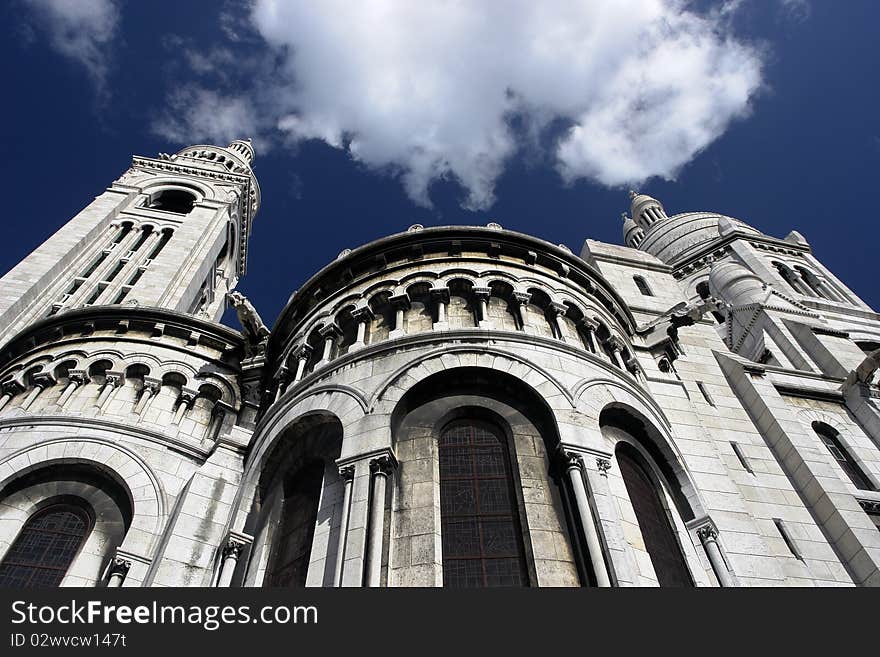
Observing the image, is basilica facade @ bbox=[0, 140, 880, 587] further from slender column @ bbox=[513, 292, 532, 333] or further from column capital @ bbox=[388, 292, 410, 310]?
column capital @ bbox=[388, 292, 410, 310]

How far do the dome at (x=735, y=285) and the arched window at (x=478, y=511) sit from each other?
2231cm

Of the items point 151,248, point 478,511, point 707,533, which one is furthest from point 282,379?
point 151,248

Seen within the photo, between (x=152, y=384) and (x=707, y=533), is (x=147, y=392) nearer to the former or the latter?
(x=152, y=384)

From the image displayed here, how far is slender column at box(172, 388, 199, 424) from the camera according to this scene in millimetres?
18219

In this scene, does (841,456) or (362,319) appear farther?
(841,456)

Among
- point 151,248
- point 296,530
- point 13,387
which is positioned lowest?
point 296,530

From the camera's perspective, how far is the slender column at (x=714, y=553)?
11875 millimetres

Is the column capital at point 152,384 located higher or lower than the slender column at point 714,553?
higher

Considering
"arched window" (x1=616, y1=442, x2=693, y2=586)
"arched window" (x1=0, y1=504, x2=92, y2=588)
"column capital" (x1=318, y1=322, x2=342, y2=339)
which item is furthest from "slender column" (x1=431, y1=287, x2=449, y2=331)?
"arched window" (x1=0, y1=504, x2=92, y2=588)

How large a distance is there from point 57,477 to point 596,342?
44.9ft

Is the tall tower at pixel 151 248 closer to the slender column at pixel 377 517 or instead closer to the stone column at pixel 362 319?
the stone column at pixel 362 319

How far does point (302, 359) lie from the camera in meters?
16.5

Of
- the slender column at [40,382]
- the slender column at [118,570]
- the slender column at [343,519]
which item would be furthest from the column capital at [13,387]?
the slender column at [343,519]

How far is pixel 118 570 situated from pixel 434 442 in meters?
7.12
